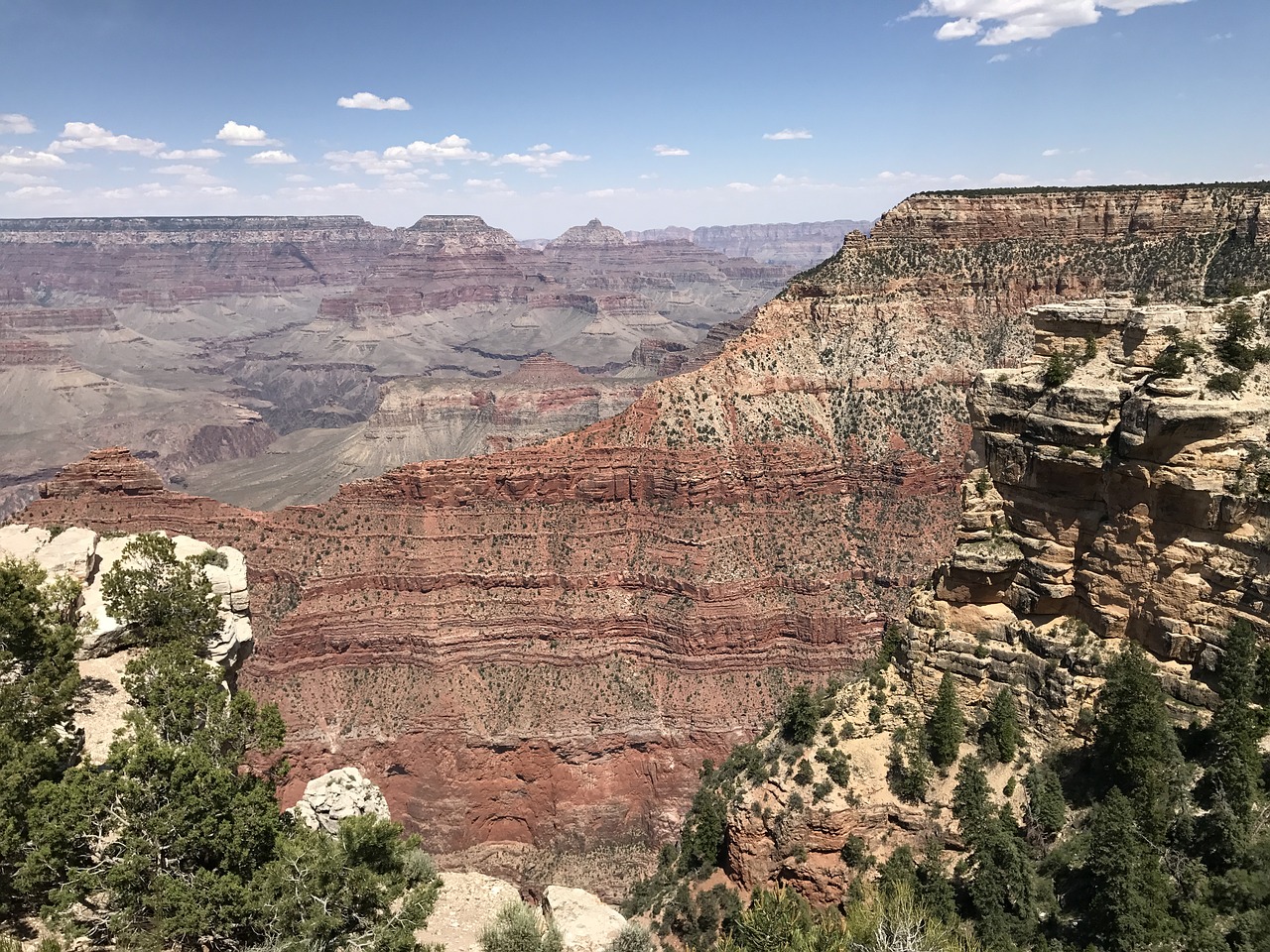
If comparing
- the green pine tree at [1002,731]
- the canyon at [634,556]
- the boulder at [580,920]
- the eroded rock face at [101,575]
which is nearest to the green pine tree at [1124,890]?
the green pine tree at [1002,731]

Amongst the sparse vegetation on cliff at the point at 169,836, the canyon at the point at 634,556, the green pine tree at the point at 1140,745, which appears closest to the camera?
the sparse vegetation on cliff at the point at 169,836

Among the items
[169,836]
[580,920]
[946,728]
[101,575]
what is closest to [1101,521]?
[946,728]

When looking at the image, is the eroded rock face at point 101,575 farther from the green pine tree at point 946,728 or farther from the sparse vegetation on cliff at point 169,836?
the green pine tree at point 946,728

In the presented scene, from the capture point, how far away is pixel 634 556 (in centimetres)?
6291

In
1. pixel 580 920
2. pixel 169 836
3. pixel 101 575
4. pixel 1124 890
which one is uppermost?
pixel 101 575

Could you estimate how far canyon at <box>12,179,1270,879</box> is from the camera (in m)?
55.8

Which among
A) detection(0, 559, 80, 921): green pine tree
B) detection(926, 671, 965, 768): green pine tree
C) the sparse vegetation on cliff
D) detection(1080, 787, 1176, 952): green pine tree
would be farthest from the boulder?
detection(0, 559, 80, 921): green pine tree

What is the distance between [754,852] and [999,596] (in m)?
12.6

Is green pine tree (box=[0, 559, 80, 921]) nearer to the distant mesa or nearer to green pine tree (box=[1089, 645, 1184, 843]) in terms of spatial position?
green pine tree (box=[1089, 645, 1184, 843])

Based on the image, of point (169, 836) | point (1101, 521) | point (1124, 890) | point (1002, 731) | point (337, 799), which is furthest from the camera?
point (337, 799)

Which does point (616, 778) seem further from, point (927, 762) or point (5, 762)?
point (5, 762)

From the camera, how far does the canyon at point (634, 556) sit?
55812 millimetres

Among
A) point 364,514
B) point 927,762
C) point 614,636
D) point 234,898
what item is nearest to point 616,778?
point 614,636

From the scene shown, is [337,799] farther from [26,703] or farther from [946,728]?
[946,728]
